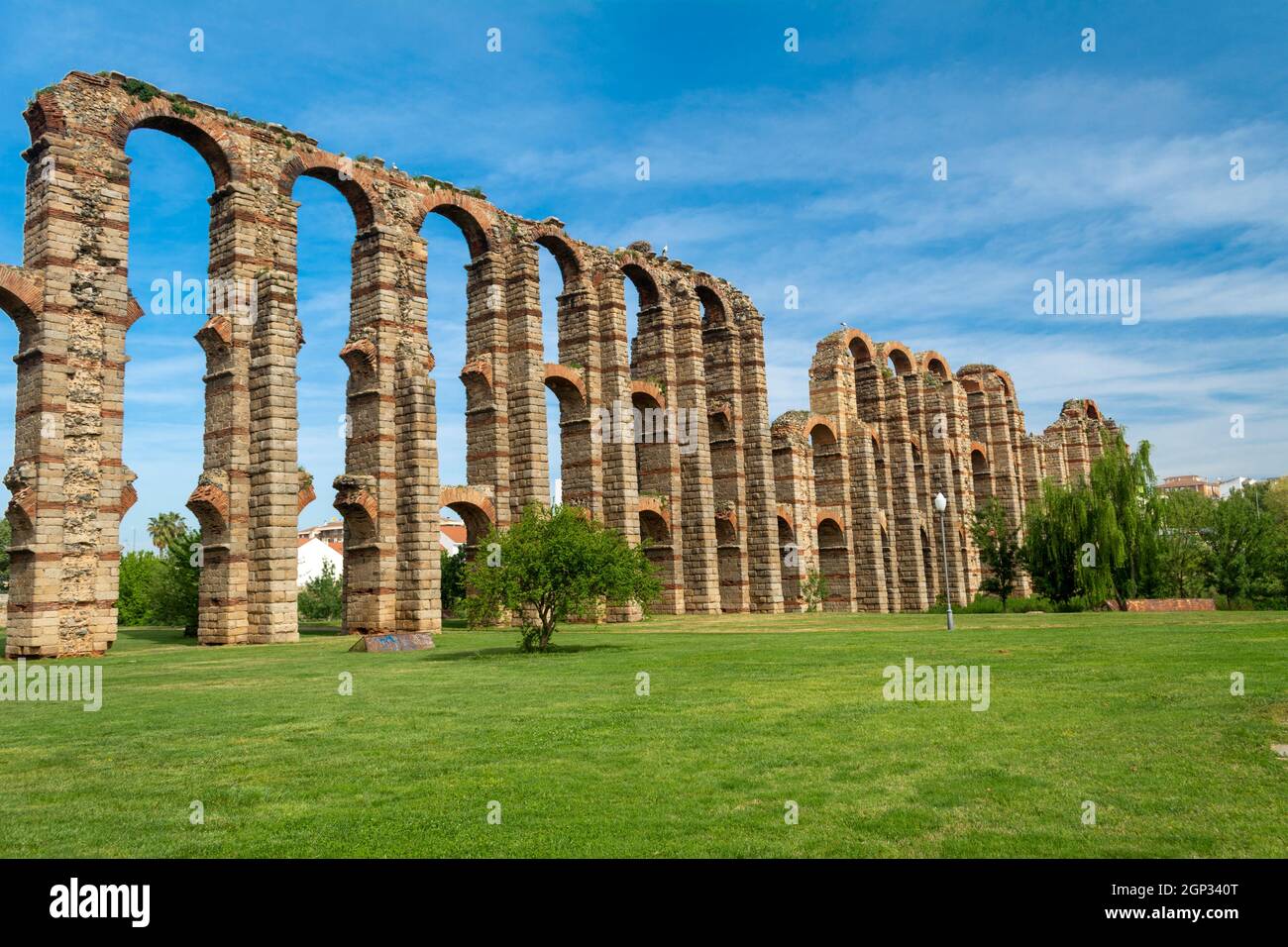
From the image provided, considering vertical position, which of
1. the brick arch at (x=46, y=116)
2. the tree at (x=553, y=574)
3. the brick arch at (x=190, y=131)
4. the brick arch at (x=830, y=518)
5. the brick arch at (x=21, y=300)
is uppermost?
the brick arch at (x=190, y=131)

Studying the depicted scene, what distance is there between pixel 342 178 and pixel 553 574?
753 inches

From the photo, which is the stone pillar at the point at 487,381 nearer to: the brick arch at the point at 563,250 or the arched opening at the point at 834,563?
the brick arch at the point at 563,250

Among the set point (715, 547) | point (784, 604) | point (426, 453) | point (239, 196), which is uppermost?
point (239, 196)

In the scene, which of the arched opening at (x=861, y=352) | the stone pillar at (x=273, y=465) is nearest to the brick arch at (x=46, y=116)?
the stone pillar at (x=273, y=465)

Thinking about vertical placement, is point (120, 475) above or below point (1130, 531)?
above

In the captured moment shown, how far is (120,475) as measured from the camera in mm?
25031

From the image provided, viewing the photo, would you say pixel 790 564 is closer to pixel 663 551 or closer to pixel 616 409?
pixel 663 551

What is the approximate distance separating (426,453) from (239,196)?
9.65 metres

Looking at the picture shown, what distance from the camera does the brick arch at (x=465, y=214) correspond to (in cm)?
3406

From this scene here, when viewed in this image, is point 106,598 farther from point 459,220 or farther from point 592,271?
point 592,271

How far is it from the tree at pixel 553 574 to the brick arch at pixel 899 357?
40586 mm

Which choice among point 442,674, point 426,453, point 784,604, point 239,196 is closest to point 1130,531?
point 784,604

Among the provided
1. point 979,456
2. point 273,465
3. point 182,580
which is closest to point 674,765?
point 273,465

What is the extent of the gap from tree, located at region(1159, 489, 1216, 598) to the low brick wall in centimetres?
217
